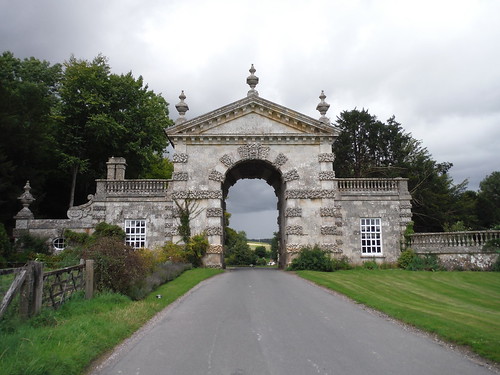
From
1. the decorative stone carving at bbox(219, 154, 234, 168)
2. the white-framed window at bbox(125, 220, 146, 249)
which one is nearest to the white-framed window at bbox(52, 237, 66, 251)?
the white-framed window at bbox(125, 220, 146, 249)

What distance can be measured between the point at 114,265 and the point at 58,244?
1531 cm

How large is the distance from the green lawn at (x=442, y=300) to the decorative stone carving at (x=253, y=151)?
28.3 ft

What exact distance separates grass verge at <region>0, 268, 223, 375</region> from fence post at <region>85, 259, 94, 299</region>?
0.27m

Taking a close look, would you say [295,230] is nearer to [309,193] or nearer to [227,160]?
[309,193]

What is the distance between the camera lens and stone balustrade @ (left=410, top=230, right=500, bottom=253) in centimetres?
2319

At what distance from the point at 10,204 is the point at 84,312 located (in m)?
21.2

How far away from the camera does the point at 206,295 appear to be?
1427cm

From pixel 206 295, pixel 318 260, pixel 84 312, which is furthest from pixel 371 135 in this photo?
pixel 84 312

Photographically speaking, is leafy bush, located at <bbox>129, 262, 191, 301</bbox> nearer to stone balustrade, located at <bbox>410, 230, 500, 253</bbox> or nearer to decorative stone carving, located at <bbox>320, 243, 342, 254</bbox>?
decorative stone carving, located at <bbox>320, 243, 342, 254</bbox>

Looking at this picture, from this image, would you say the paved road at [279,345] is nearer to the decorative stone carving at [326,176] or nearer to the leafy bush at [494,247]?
the leafy bush at [494,247]

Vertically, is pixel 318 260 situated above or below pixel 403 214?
below

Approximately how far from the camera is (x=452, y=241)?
24109 millimetres

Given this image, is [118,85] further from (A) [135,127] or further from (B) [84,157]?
(B) [84,157]

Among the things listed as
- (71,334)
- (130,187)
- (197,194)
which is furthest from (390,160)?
(71,334)
